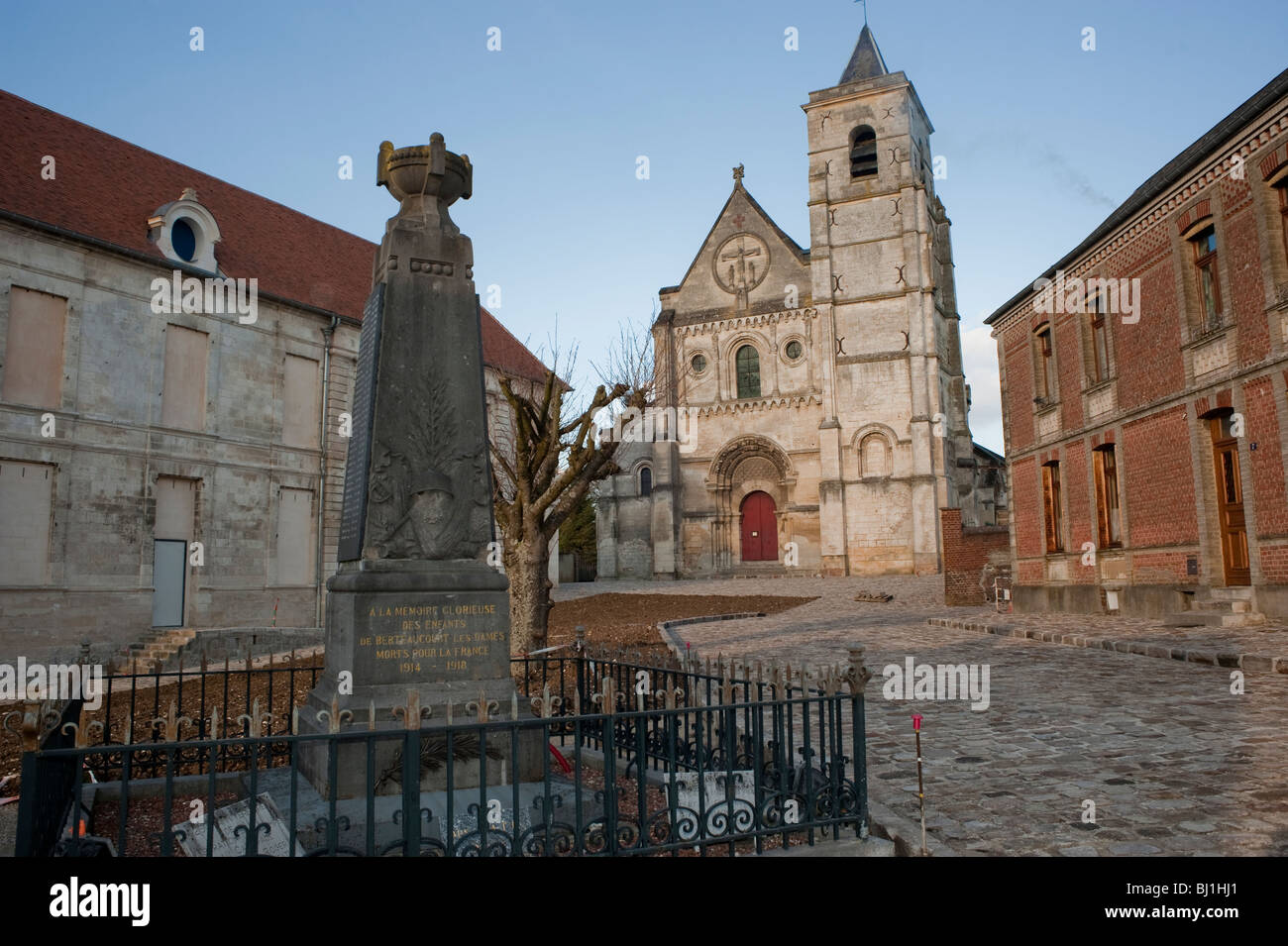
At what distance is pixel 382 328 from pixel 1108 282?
54.6 feet

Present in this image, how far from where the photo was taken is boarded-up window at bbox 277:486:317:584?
21.8 meters

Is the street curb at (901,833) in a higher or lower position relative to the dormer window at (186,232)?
lower

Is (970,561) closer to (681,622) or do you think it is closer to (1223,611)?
(681,622)

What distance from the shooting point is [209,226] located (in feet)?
67.8

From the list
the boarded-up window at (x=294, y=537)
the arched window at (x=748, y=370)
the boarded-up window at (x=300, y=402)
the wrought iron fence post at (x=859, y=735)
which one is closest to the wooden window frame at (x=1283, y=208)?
the wrought iron fence post at (x=859, y=735)

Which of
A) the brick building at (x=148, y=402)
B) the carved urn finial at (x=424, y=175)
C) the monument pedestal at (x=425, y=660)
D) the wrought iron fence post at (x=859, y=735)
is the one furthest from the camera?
the brick building at (x=148, y=402)

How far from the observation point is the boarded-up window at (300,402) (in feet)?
72.7

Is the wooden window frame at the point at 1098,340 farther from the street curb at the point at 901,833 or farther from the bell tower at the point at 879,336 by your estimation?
the bell tower at the point at 879,336

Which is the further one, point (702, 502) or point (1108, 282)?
point (702, 502)

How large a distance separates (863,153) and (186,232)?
2908 cm

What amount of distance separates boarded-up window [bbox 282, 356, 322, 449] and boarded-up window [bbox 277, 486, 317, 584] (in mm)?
1328

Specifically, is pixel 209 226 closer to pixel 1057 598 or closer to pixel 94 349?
pixel 94 349

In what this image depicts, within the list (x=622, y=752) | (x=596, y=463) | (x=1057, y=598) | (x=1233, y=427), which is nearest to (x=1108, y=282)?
(x=1233, y=427)

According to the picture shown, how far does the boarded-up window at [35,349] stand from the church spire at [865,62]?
112ft
